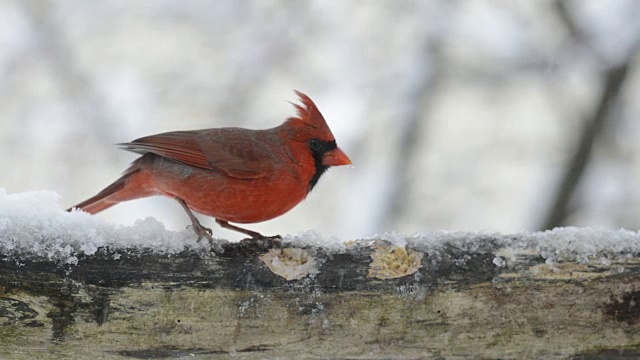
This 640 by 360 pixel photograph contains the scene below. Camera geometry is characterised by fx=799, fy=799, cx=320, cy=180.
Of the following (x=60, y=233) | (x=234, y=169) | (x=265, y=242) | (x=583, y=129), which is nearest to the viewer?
(x=60, y=233)

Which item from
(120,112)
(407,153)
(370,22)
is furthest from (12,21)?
(407,153)

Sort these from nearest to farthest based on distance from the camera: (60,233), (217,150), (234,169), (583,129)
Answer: (60,233) < (234,169) < (217,150) < (583,129)

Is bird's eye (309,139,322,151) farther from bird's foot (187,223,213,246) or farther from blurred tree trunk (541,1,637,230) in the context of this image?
blurred tree trunk (541,1,637,230)

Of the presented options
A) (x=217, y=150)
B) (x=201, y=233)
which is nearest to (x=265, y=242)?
(x=201, y=233)

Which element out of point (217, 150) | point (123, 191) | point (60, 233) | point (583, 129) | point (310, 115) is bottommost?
point (60, 233)

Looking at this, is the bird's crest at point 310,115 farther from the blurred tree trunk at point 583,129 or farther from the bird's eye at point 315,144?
the blurred tree trunk at point 583,129

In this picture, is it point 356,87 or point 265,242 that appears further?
point 356,87

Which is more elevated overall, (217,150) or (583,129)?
(583,129)

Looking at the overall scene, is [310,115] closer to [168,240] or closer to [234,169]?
[234,169]

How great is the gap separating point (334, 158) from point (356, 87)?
326 cm

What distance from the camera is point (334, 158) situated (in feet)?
9.20

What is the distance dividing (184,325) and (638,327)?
1064 mm

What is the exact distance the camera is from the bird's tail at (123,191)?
2.81 meters

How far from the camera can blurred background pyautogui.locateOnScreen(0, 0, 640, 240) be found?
5805 mm
